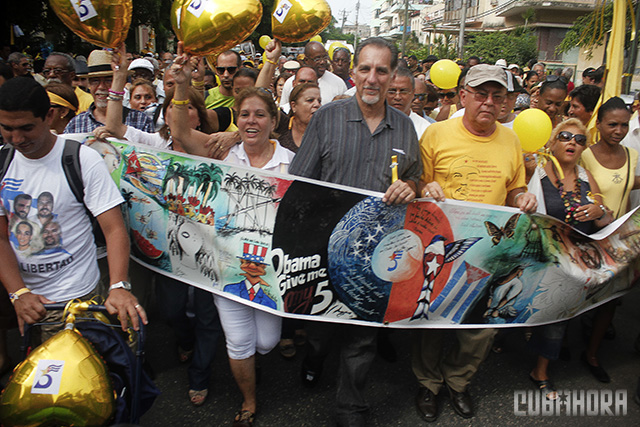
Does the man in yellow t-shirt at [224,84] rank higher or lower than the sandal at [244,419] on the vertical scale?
higher

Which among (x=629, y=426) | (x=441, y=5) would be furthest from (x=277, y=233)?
(x=441, y=5)

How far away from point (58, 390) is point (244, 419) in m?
1.51

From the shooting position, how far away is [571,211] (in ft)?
11.5

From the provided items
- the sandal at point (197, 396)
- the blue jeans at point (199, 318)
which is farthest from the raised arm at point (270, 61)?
the sandal at point (197, 396)

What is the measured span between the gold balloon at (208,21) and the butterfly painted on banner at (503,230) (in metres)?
2.20

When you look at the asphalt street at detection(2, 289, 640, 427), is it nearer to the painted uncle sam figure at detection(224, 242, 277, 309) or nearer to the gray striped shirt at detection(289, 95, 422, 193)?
the painted uncle sam figure at detection(224, 242, 277, 309)

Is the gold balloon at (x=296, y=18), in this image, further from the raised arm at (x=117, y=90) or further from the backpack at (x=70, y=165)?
the backpack at (x=70, y=165)

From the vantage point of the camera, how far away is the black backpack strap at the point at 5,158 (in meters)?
2.39

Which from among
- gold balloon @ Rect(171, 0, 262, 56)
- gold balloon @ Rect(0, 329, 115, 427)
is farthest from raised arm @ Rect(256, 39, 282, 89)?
gold balloon @ Rect(0, 329, 115, 427)

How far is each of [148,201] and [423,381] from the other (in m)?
2.21

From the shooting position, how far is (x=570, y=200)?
11.6 ft

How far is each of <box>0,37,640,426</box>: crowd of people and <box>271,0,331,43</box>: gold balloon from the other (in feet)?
3.11

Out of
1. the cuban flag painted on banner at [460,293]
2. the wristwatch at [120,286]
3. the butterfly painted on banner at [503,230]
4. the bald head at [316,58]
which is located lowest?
the cuban flag painted on banner at [460,293]

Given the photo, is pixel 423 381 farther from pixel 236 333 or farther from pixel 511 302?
pixel 236 333
